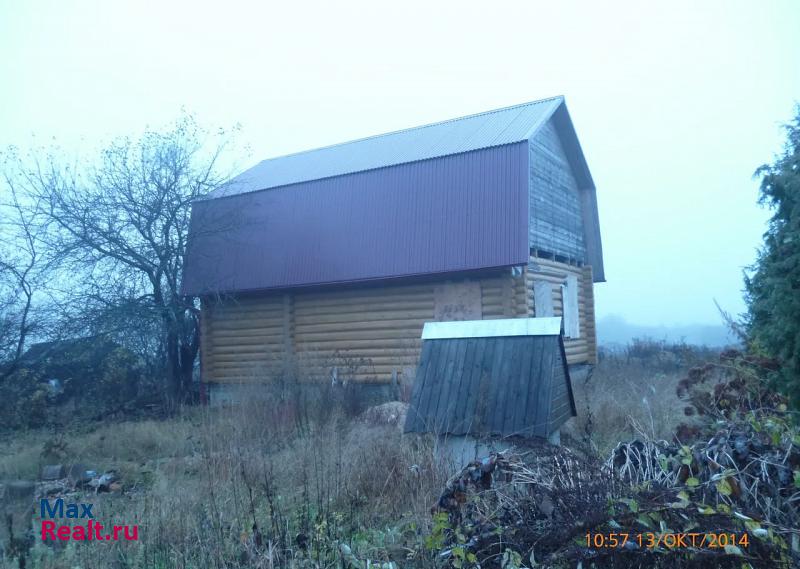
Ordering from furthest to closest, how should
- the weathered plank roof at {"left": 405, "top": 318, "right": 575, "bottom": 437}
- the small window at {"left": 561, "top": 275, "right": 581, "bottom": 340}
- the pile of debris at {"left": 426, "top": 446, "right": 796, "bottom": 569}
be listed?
the small window at {"left": 561, "top": 275, "right": 581, "bottom": 340} → the weathered plank roof at {"left": 405, "top": 318, "right": 575, "bottom": 437} → the pile of debris at {"left": 426, "top": 446, "right": 796, "bottom": 569}

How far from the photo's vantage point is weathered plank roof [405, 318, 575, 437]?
5957 mm

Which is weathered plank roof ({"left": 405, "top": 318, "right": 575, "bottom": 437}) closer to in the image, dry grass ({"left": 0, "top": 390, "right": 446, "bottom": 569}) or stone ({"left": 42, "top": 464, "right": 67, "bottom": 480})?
dry grass ({"left": 0, "top": 390, "right": 446, "bottom": 569})

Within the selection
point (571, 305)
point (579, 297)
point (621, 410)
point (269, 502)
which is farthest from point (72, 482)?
point (579, 297)

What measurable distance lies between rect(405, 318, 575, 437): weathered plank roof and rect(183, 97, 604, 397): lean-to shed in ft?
15.8

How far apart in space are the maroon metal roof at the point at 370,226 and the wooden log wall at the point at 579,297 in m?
1.54

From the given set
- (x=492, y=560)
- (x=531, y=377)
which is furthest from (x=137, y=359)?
(x=492, y=560)

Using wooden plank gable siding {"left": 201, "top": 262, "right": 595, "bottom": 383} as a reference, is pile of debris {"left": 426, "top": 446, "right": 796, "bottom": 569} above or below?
below

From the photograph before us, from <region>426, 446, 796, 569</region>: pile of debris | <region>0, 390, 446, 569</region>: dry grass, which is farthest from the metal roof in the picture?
<region>426, 446, 796, 569</region>: pile of debris

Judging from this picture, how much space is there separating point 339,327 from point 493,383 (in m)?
8.57

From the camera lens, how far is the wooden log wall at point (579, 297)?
13.6m

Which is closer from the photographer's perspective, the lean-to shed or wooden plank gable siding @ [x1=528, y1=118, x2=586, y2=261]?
the lean-to shed

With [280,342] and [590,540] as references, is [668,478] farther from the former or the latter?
[280,342]

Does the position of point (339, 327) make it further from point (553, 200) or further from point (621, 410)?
point (621, 410)

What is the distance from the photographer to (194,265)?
15852 mm
